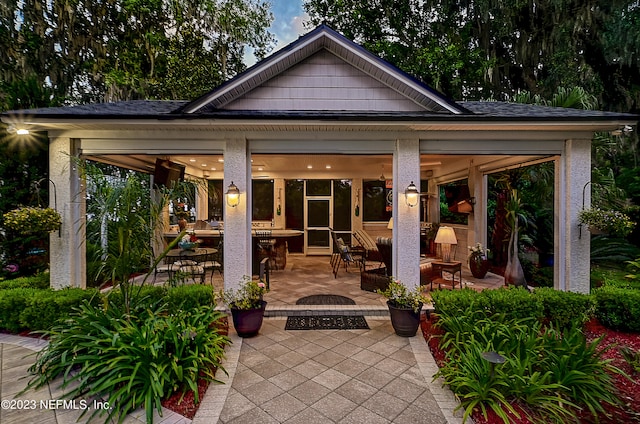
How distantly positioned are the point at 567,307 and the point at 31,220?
8.75 m

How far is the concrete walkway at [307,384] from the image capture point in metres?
2.78

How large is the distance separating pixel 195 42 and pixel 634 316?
17253 millimetres

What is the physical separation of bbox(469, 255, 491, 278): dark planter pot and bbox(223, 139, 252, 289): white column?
19.6 feet

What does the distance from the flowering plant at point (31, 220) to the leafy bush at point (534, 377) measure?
6.56m

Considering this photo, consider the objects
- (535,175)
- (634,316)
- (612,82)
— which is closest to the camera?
(634,316)

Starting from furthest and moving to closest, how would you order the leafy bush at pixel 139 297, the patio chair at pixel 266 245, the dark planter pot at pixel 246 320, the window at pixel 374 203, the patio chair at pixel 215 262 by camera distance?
the window at pixel 374 203, the patio chair at pixel 266 245, the patio chair at pixel 215 262, the dark planter pot at pixel 246 320, the leafy bush at pixel 139 297

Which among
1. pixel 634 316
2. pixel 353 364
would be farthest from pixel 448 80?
pixel 353 364

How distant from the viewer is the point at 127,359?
3018mm

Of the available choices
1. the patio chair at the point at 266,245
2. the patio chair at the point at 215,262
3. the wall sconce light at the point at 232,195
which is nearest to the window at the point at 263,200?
the patio chair at the point at 266,245

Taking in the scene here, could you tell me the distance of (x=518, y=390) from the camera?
9.16 feet

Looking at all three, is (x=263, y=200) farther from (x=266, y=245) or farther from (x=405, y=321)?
(x=405, y=321)

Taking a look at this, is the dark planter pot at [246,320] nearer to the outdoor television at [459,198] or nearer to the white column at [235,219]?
the white column at [235,219]

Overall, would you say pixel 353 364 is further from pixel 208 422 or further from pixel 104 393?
pixel 104 393

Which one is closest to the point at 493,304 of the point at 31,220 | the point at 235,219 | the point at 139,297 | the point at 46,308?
the point at 235,219
